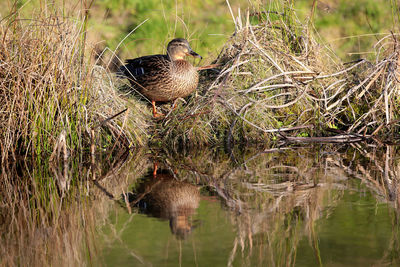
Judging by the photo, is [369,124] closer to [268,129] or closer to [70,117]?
[268,129]

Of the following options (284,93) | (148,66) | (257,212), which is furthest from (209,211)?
(148,66)

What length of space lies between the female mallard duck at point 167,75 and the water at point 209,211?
101cm

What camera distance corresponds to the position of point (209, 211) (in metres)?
3.66

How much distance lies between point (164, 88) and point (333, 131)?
1737mm

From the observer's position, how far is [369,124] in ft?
19.6

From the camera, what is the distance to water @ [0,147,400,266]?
294 centimetres

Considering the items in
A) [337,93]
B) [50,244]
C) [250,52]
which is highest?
[250,52]

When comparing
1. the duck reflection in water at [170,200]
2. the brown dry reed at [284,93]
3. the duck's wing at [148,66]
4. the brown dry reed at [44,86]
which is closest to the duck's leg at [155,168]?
the duck reflection in water at [170,200]

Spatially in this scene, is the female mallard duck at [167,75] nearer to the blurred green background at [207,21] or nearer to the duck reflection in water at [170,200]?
the duck reflection in water at [170,200]

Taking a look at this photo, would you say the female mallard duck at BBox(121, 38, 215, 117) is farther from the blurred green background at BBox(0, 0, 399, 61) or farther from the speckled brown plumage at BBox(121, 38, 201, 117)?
the blurred green background at BBox(0, 0, 399, 61)

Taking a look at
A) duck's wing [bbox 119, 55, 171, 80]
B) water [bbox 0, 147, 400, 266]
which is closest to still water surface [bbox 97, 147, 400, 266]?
water [bbox 0, 147, 400, 266]

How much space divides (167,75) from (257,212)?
284 centimetres

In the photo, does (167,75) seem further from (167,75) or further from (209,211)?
(209,211)

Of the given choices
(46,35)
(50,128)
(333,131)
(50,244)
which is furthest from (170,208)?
(333,131)
